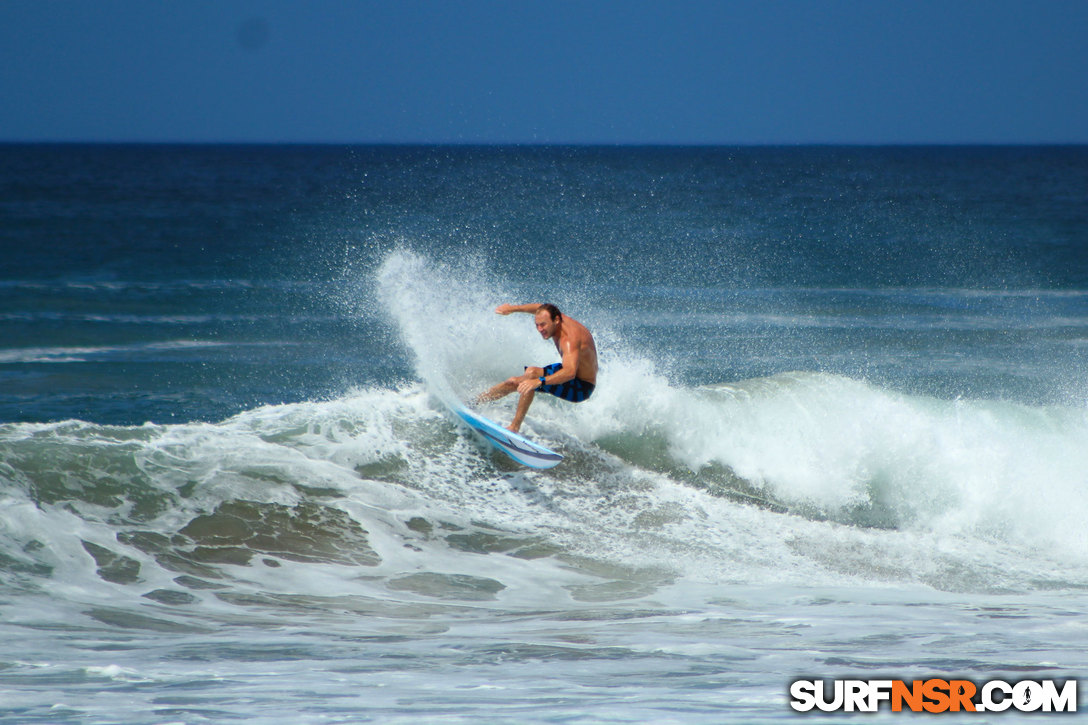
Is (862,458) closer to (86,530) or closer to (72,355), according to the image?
(86,530)

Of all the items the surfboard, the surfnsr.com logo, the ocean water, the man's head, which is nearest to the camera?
the surfnsr.com logo

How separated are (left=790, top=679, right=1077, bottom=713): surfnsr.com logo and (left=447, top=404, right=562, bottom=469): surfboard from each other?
13.1ft

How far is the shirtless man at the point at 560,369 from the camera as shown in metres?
8.93

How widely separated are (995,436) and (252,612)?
7647mm

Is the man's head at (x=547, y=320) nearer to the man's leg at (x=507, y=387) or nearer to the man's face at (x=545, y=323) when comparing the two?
the man's face at (x=545, y=323)

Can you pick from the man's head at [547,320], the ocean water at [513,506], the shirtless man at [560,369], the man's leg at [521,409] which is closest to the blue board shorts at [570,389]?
the shirtless man at [560,369]

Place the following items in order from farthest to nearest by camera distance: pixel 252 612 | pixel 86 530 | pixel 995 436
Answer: pixel 995 436, pixel 86 530, pixel 252 612

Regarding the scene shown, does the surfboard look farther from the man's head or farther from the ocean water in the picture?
the man's head

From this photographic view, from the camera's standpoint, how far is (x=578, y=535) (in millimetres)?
8594

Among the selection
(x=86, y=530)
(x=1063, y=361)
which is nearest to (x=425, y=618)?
(x=86, y=530)

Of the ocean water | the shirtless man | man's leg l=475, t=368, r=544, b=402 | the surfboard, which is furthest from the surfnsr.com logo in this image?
Result: man's leg l=475, t=368, r=544, b=402

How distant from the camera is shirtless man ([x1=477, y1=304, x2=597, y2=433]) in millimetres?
8930

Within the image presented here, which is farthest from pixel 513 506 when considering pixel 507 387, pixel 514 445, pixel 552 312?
pixel 552 312

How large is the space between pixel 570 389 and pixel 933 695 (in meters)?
4.62
